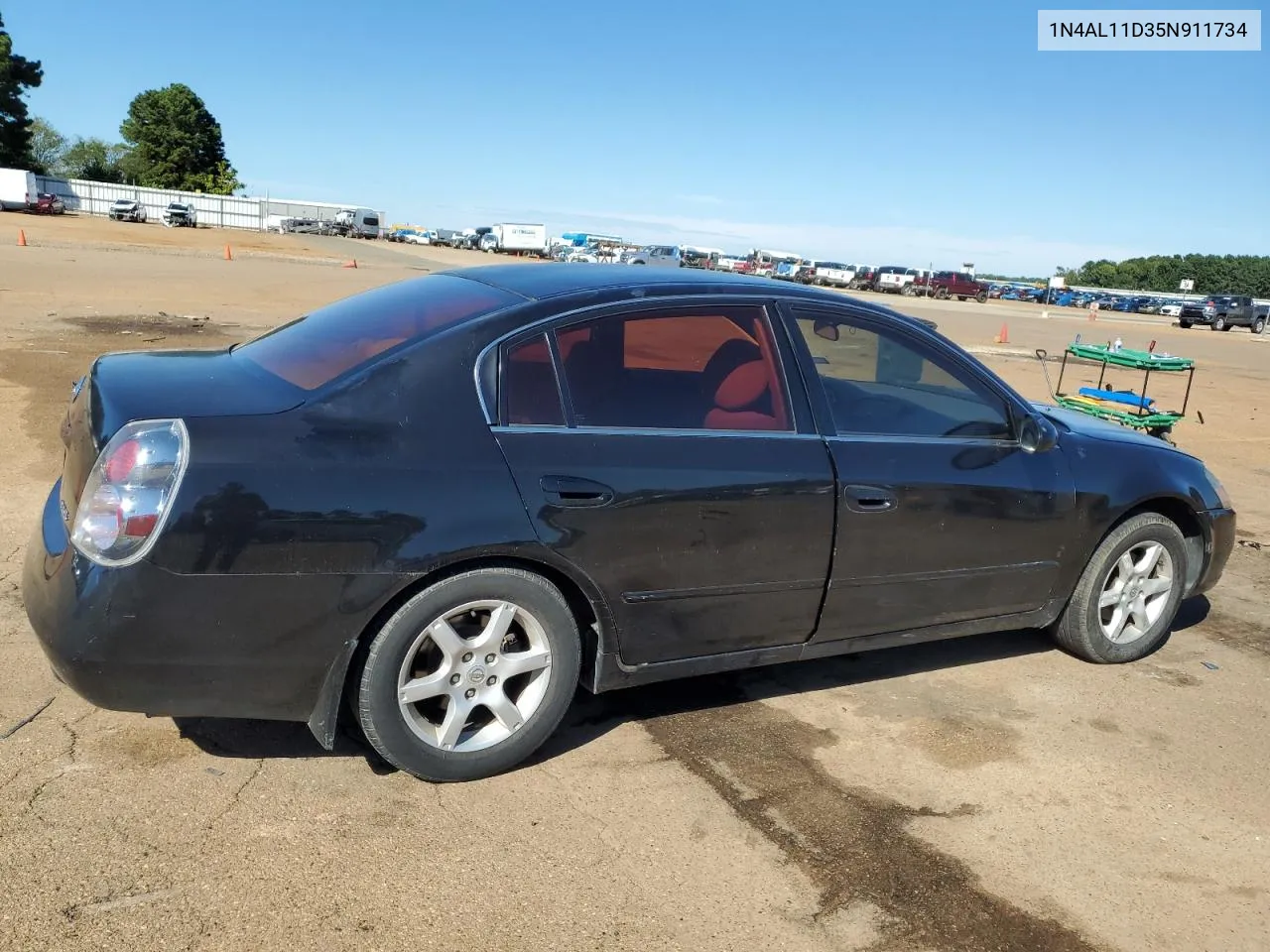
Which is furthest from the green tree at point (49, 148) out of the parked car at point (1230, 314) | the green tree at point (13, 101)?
the parked car at point (1230, 314)

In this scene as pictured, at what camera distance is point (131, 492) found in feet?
9.19

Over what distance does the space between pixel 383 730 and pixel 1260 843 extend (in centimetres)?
277

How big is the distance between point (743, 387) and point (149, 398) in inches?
76.1

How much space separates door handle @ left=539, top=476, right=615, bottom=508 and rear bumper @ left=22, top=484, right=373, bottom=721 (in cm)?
64

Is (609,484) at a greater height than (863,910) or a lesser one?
greater

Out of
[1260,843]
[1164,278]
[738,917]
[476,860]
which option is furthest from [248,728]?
[1164,278]

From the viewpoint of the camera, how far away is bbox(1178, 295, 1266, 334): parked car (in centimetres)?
4625

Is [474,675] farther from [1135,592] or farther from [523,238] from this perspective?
[523,238]

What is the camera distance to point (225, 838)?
289 centimetres

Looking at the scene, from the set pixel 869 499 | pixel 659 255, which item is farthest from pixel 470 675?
pixel 659 255

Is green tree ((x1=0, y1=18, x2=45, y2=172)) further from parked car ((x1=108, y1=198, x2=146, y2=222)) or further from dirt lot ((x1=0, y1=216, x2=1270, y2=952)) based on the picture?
dirt lot ((x1=0, y1=216, x2=1270, y2=952))

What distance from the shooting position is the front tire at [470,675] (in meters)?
3.08

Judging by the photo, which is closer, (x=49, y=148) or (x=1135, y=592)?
(x=1135, y=592)

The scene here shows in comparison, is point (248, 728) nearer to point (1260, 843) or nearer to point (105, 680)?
point (105, 680)
